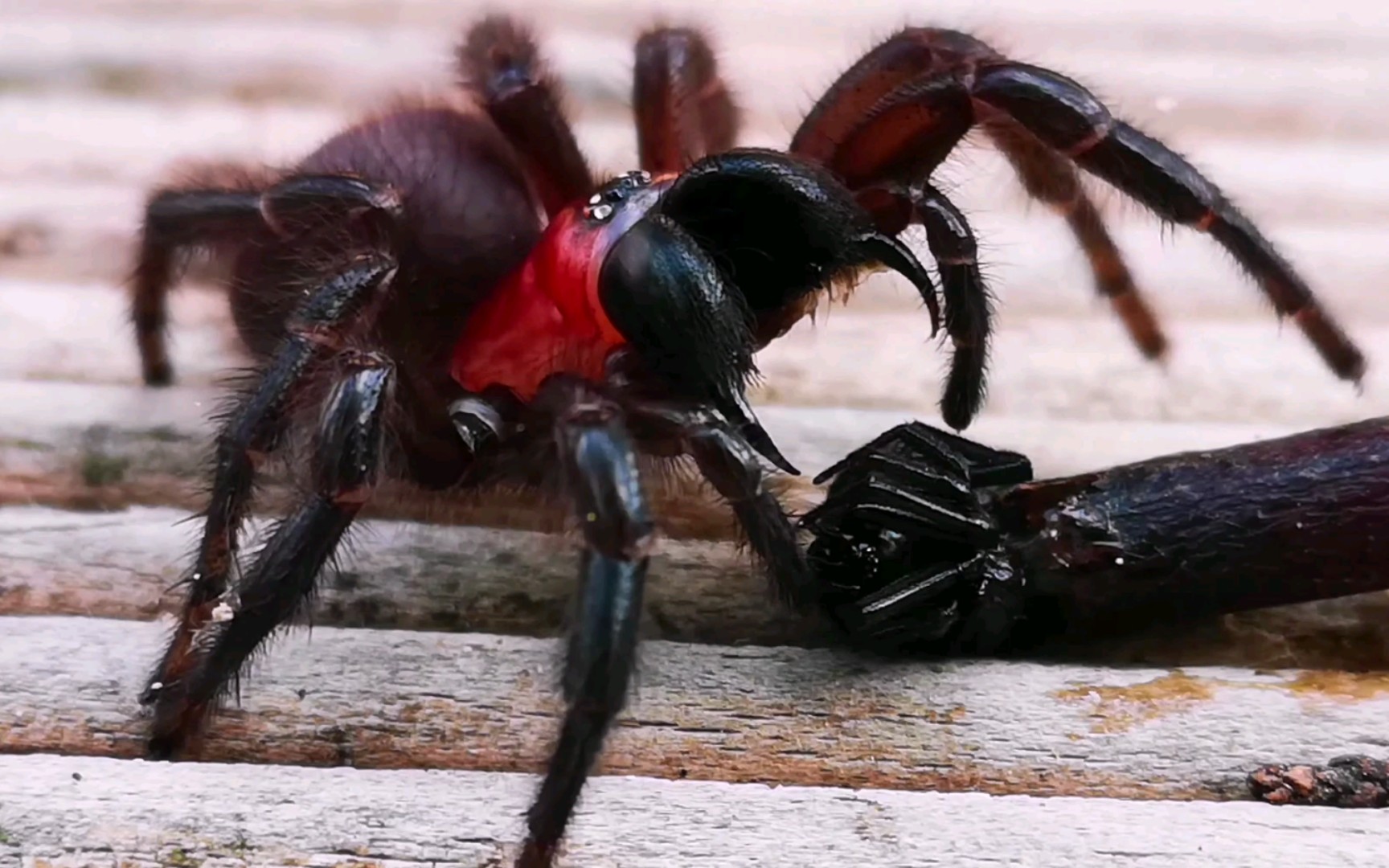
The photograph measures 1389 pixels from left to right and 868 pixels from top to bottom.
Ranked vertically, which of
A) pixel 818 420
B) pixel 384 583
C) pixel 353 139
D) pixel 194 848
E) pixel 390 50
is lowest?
pixel 194 848

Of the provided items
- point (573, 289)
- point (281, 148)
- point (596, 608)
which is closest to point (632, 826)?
point (596, 608)

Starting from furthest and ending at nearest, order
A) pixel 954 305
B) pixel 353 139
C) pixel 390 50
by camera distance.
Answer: pixel 390 50
pixel 353 139
pixel 954 305

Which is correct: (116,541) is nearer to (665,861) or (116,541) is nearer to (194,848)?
(194,848)

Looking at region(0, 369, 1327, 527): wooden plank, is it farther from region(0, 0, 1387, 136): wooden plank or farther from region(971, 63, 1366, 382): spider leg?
region(0, 0, 1387, 136): wooden plank

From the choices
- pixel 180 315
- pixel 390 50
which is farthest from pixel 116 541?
pixel 390 50

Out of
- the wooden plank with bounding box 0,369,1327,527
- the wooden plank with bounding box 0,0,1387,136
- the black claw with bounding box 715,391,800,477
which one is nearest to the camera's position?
the black claw with bounding box 715,391,800,477

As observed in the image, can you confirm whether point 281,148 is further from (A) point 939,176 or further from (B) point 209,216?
(A) point 939,176

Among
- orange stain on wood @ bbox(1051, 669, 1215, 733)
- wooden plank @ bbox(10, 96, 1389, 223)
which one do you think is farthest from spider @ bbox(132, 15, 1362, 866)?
wooden plank @ bbox(10, 96, 1389, 223)
